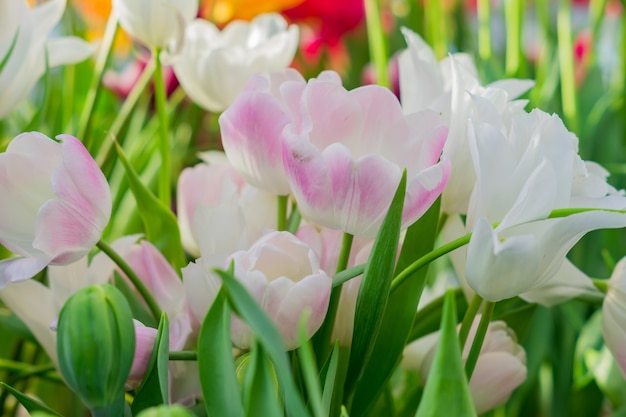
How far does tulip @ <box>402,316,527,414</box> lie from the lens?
32 centimetres

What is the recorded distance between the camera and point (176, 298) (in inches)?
12.6

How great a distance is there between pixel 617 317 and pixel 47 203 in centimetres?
20

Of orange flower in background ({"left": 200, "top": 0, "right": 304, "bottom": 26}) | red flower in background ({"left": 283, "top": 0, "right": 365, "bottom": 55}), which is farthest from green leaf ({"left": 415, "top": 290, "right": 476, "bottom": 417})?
red flower in background ({"left": 283, "top": 0, "right": 365, "bottom": 55})

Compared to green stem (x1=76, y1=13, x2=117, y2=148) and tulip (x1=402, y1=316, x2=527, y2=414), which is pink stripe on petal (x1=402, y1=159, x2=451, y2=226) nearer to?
tulip (x1=402, y1=316, x2=527, y2=414)

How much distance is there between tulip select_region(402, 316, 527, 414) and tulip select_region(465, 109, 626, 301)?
64 millimetres

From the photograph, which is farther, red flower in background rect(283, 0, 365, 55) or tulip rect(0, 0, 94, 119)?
red flower in background rect(283, 0, 365, 55)

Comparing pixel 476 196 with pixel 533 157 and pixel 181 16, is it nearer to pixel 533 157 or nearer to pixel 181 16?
pixel 533 157

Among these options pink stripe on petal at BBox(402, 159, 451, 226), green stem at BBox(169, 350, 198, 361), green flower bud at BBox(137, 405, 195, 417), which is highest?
pink stripe on petal at BBox(402, 159, 451, 226)

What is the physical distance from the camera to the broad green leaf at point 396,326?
0.30m

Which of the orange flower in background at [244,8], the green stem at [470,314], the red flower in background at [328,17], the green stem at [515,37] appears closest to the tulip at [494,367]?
the green stem at [470,314]

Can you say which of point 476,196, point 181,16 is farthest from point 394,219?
point 181,16

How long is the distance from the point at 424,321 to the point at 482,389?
39 mm

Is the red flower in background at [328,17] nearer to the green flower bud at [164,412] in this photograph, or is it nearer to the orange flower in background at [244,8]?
the orange flower in background at [244,8]

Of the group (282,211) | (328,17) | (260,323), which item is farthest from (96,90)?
(328,17)
